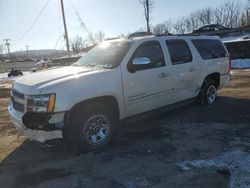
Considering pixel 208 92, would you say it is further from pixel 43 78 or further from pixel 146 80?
pixel 43 78

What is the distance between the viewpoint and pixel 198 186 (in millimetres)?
3795

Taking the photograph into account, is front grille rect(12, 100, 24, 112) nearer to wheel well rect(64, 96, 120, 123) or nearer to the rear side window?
wheel well rect(64, 96, 120, 123)

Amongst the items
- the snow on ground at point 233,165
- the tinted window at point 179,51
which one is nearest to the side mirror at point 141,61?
the tinted window at point 179,51

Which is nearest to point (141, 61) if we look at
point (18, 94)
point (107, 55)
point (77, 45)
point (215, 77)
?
point (107, 55)

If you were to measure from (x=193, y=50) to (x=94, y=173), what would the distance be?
162 inches

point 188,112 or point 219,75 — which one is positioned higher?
point 219,75

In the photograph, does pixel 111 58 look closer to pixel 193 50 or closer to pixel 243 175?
pixel 193 50

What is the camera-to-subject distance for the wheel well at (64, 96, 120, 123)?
4720mm

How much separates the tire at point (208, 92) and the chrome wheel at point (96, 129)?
335 centimetres

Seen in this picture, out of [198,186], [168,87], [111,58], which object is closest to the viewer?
[198,186]

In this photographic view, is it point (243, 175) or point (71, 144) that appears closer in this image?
point (243, 175)

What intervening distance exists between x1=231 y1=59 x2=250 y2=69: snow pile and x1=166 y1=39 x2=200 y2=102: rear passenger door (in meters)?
11.9

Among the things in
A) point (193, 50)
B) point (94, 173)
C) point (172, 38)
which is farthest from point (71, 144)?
point (193, 50)

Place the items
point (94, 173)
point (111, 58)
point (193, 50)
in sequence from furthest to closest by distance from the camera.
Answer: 1. point (193, 50)
2. point (111, 58)
3. point (94, 173)
